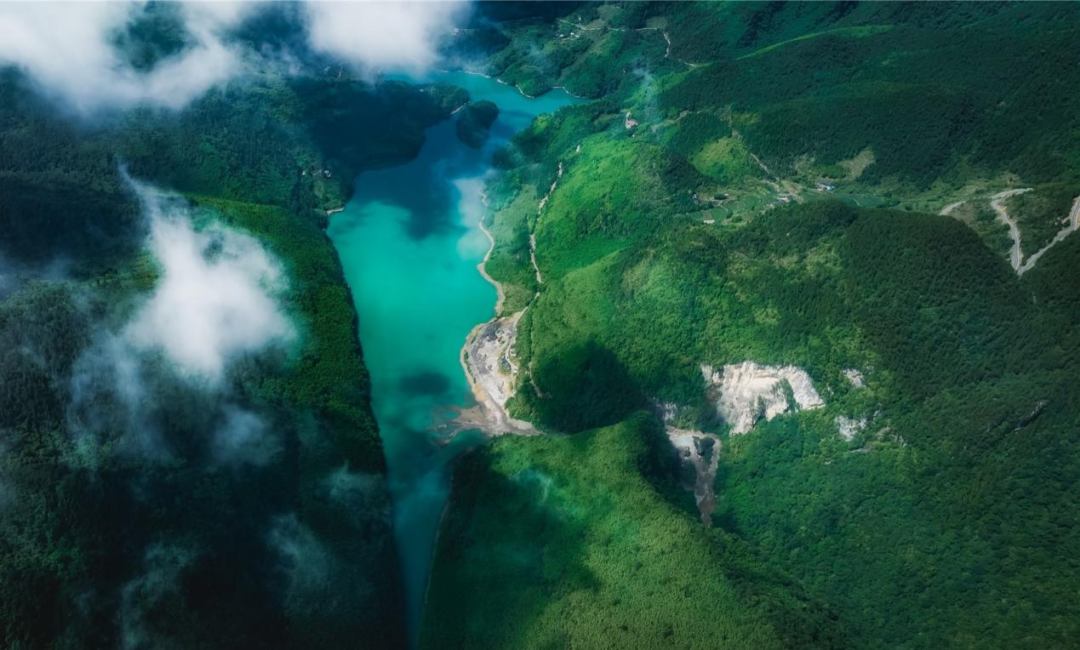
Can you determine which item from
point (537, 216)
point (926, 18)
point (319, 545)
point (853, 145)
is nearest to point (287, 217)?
point (537, 216)

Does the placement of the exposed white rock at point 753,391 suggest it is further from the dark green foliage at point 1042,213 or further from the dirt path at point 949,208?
the dirt path at point 949,208

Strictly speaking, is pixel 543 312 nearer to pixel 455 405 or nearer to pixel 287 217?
→ pixel 455 405

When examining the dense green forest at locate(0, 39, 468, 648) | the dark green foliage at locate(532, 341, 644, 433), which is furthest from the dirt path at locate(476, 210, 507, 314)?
the dark green foliage at locate(532, 341, 644, 433)

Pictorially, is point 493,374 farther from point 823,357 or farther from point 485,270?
point 823,357

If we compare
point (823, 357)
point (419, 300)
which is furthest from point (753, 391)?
point (419, 300)

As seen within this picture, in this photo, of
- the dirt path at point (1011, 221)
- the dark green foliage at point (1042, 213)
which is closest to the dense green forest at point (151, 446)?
the dirt path at point (1011, 221)
